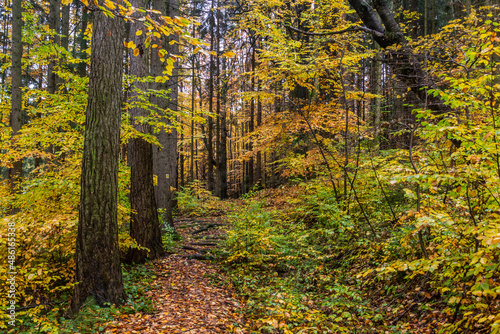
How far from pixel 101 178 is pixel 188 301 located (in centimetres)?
267

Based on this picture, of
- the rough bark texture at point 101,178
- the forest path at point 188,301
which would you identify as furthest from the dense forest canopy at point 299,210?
the forest path at point 188,301

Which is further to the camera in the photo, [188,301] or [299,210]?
[299,210]

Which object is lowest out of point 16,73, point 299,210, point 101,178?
point 299,210

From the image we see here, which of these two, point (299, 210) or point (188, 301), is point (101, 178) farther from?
point (299, 210)

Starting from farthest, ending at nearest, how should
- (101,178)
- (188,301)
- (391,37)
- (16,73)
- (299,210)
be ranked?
(299,210)
(16,73)
(391,37)
(188,301)
(101,178)

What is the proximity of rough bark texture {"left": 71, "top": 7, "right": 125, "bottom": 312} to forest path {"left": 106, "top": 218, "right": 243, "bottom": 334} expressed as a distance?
696 millimetres

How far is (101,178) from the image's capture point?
407 cm

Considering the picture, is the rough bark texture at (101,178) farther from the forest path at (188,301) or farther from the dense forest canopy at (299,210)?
the forest path at (188,301)

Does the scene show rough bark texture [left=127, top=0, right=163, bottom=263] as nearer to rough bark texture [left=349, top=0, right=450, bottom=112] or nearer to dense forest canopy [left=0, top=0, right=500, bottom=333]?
dense forest canopy [left=0, top=0, right=500, bottom=333]

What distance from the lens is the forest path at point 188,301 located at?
389cm

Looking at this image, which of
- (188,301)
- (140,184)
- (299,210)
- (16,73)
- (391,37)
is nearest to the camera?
(188,301)

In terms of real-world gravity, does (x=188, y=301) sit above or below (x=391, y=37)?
below

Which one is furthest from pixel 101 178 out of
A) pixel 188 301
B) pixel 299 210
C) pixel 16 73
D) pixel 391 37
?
pixel 391 37

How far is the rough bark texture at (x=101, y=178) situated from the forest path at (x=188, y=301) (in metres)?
0.70
